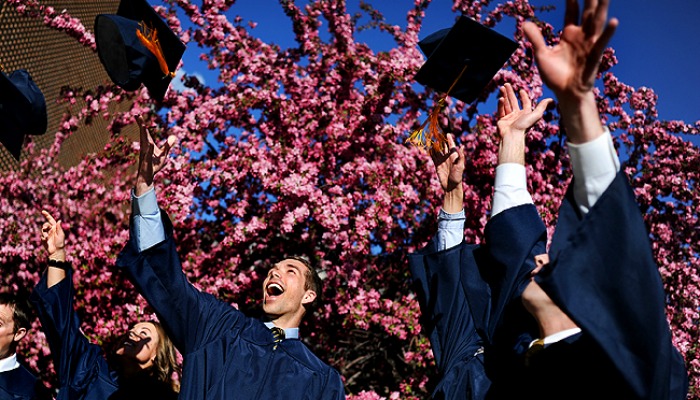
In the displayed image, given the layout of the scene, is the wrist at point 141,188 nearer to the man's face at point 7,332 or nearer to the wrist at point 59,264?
the wrist at point 59,264

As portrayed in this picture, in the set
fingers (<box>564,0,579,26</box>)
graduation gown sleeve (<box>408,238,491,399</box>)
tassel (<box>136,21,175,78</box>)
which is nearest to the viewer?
fingers (<box>564,0,579,26</box>)

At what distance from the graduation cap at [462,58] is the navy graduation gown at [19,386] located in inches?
106

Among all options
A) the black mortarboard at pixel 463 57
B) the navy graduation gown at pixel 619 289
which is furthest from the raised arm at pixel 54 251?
the navy graduation gown at pixel 619 289

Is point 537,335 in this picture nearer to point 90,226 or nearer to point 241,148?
point 241,148

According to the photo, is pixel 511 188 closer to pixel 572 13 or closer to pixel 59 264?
pixel 572 13

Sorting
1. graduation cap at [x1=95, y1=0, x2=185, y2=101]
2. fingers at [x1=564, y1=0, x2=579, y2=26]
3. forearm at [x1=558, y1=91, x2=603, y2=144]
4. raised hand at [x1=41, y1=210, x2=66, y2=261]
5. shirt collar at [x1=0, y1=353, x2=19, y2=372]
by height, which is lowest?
shirt collar at [x1=0, y1=353, x2=19, y2=372]

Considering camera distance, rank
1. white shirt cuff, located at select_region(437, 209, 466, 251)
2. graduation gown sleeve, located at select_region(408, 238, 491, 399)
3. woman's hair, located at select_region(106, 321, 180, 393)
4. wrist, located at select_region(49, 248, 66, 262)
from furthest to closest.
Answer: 1. woman's hair, located at select_region(106, 321, 180, 393)
2. wrist, located at select_region(49, 248, 66, 262)
3. white shirt cuff, located at select_region(437, 209, 466, 251)
4. graduation gown sleeve, located at select_region(408, 238, 491, 399)

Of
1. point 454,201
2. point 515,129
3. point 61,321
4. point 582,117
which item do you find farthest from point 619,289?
point 61,321

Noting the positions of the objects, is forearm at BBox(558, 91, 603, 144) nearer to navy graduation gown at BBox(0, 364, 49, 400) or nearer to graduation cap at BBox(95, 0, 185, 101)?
graduation cap at BBox(95, 0, 185, 101)

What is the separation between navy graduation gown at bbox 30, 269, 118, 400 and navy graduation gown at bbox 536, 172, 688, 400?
2.80m

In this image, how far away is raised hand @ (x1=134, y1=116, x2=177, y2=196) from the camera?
2768 mm

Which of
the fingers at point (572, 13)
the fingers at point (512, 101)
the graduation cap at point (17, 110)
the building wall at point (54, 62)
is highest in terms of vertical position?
the building wall at point (54, 62)

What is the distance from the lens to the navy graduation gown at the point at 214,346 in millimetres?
2670

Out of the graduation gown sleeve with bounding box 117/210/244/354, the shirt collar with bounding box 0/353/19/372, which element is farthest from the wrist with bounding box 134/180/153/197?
the shirt collar with bounding box 0/353/19/372
